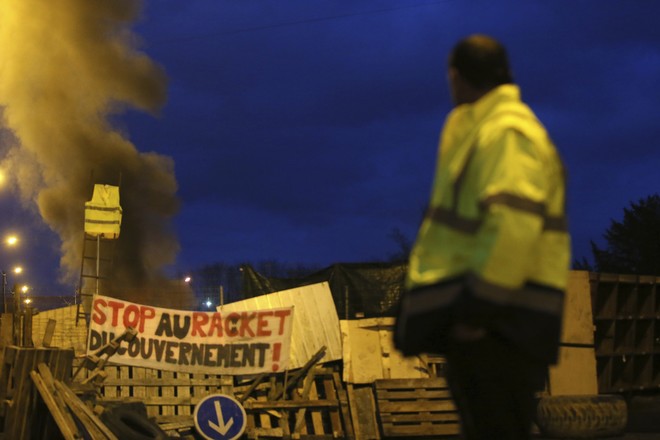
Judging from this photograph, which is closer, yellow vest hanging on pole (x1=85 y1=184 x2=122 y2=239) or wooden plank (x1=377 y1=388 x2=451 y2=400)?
wooden plank (x1=377 y1=388 x2=451 y2=400)

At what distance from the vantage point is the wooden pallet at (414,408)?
1845 centimetres

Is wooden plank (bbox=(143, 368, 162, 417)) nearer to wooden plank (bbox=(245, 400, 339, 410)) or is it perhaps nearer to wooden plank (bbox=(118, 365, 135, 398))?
wooden plank (bbox=(118, 365, 135, 398))

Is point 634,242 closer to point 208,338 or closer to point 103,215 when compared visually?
point 103,215

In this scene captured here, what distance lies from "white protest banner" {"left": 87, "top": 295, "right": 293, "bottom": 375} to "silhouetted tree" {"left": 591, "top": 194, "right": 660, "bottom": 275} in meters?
37.9

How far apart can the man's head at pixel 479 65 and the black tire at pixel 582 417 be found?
11.4m

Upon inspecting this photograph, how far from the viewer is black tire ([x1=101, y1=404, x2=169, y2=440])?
14.3 m

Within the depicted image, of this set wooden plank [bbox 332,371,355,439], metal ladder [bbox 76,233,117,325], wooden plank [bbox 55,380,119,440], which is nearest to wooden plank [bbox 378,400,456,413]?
wooden plank [bbox 332,371,355,439]

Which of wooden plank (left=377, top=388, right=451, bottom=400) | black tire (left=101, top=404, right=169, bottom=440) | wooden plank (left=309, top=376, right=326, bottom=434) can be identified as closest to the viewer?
black tire (left=101, top=404, right=169, bottom=440)

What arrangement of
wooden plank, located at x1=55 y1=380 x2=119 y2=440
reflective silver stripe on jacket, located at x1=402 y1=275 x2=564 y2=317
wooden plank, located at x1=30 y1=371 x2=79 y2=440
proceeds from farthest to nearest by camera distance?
wooden plank, located at x1=55 y1=380 x2=119 y2=440 < wooden plank, located at x1=30 y1=371 x2=79 y2=440 < reflective silver stripe on jacket, located at x1=402 y1=275 x2=564 y2=317

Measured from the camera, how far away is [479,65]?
154 inches

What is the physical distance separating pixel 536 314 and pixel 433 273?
14.3 inches

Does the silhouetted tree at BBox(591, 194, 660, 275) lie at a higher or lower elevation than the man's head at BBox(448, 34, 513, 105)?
higher

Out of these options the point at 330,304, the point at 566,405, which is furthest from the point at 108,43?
the point at 566,405

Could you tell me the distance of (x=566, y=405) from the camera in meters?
14.9
